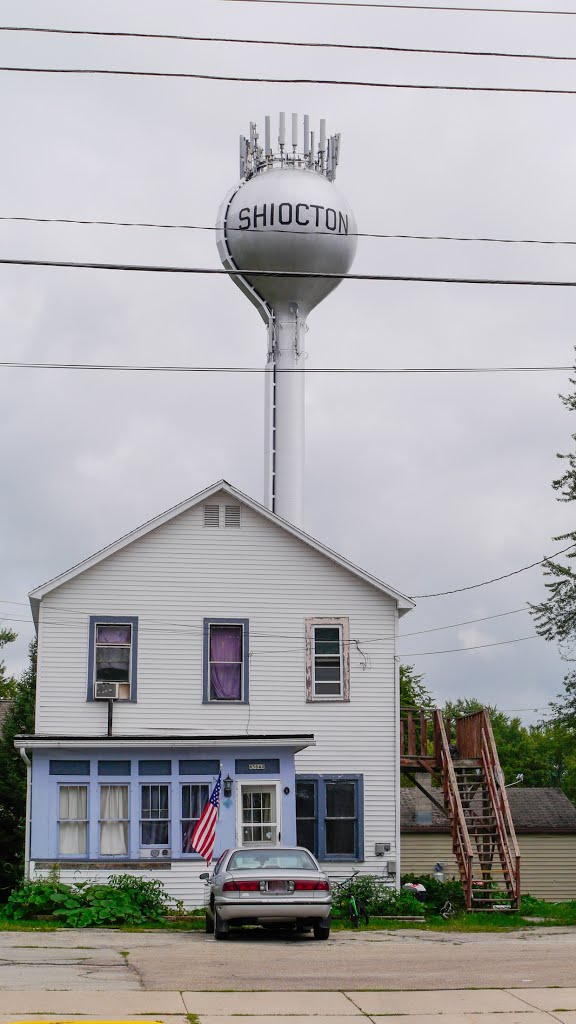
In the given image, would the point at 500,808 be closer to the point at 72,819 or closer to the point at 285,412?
the point at 72,819

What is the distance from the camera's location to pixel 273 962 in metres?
16.2

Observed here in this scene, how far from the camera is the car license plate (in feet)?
61.8

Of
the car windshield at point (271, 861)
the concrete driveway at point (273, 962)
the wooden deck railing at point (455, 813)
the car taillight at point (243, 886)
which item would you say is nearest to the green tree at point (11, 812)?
the wooden deck railing at point (455, 813)

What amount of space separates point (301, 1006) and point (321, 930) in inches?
281

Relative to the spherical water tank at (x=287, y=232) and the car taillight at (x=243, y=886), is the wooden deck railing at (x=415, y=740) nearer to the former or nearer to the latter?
the car taillight at (x=243, y=886)

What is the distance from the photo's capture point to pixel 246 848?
2005cm

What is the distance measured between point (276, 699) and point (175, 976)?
1455cm

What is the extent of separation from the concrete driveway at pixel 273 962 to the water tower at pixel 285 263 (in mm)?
21641

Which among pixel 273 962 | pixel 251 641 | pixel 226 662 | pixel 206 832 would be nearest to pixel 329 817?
pixel 206 832

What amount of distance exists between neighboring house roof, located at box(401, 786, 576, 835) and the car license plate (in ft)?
75.7

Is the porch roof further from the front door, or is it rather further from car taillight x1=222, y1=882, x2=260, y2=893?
car taillight x1=222, y1=882, x2=260, y2=893

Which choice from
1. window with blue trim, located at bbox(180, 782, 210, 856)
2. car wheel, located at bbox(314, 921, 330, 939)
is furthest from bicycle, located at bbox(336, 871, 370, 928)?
car wheel, located at bbox(314, 921, 330, 939)

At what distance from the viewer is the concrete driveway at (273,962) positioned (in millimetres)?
14289

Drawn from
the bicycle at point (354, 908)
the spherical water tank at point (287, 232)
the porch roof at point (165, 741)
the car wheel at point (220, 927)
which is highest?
the spherical water tank at point (287, 232)
